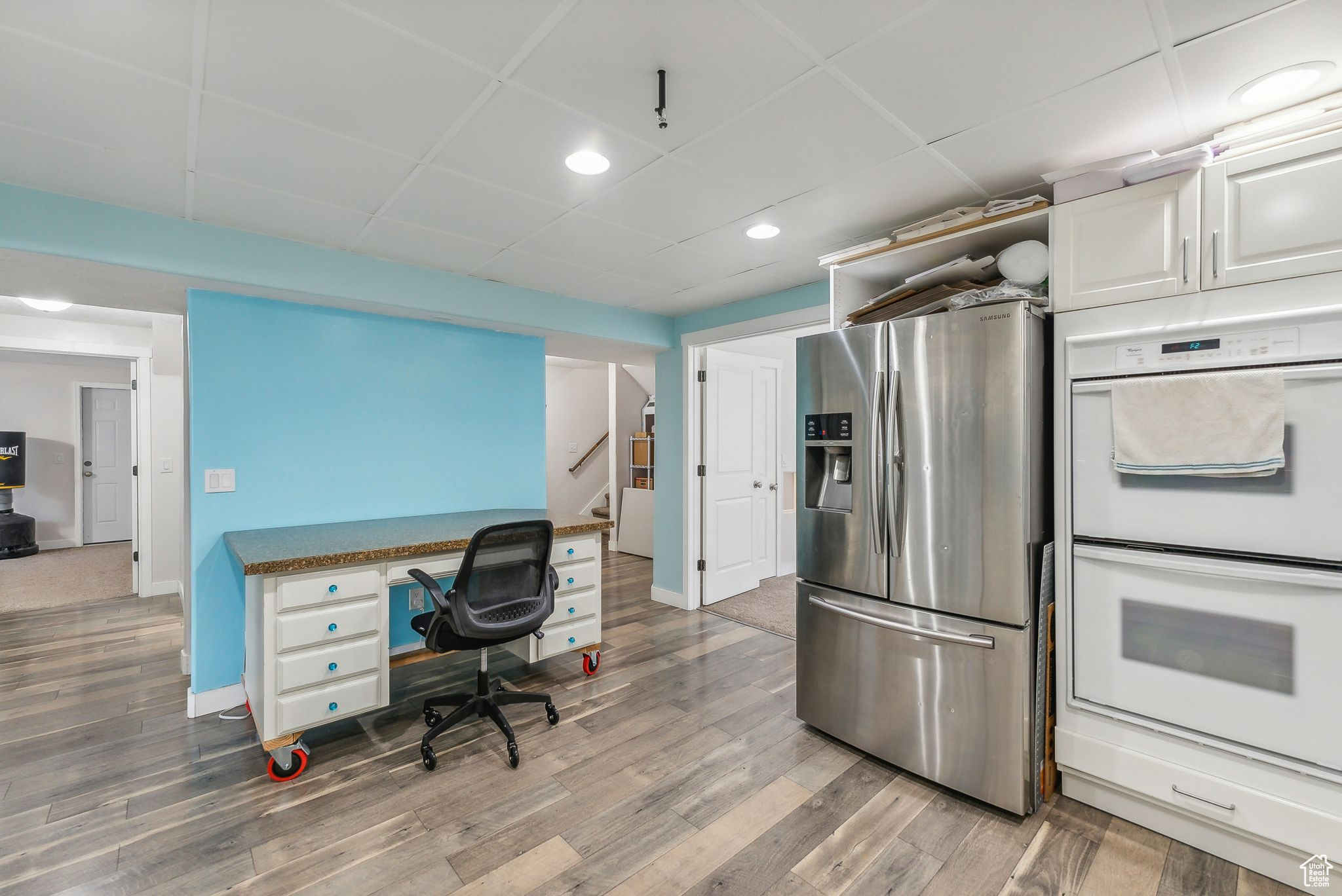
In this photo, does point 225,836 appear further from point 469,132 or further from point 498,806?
point 469,132

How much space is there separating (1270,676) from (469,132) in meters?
3.01

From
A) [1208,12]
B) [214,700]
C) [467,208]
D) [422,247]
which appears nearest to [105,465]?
[214,700]

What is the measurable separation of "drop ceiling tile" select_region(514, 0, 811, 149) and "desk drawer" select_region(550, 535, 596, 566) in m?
2.13

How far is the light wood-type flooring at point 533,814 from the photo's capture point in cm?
173

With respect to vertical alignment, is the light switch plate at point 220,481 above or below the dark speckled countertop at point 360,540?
above

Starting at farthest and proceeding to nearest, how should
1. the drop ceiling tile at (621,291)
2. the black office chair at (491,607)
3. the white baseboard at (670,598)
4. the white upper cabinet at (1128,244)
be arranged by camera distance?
the white baseboard at (670,598) → the drop ceiling tile at (621,291) → the black office chair at (491,607) → the white upper cabinet at (1128,244)

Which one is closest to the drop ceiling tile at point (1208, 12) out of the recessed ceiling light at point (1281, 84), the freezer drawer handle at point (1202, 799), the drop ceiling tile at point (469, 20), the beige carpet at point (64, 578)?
the recessed ceiling light at point (1281, 84)

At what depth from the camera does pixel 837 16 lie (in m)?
1.36

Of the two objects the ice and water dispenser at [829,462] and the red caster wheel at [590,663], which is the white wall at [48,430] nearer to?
the red caster wheel at [590,663]

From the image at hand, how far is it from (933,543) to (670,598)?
9.31 ft

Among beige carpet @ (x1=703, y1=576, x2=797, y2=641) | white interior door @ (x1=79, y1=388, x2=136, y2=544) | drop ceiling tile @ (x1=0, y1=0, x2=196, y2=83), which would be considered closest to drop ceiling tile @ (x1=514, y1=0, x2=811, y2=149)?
drop ceiling tile @ (x1=0, y1=0, x2=196, y2=83)

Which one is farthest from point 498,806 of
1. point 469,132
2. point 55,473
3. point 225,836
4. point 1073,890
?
point 55,473

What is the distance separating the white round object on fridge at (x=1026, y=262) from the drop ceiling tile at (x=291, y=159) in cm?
231

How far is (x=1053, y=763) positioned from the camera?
2125mm
